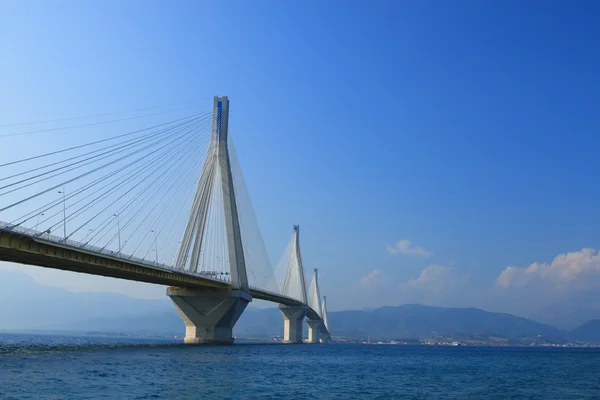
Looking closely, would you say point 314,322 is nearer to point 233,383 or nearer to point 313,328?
point 313,328

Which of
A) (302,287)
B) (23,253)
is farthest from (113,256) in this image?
(302,287)

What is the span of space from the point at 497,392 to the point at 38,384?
22.3 meters

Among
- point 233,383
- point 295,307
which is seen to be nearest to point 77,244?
point 233,383

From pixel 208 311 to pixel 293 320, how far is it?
2218 inches

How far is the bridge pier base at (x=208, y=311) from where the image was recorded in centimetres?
6775

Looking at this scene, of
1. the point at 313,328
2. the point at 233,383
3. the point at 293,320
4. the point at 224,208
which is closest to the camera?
the point at 233,383

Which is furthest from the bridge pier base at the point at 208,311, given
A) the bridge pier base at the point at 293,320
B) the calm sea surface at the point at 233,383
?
the bridge pier base at the point at 293,320

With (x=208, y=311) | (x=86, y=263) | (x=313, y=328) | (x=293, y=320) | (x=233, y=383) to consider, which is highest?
(x=86, y=263)

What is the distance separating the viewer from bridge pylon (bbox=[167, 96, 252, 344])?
196 feet

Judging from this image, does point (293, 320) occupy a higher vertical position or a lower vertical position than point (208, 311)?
lower

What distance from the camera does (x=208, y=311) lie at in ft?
227

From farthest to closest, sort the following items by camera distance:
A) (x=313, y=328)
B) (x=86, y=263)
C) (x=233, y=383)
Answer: (x=313, y=328)
(x=86, y=263)
(x=233, y=383)

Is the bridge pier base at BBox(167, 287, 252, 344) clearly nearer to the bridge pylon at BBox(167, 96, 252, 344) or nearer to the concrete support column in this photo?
the bridge pylon at BBox(167, 96, 252, 344)

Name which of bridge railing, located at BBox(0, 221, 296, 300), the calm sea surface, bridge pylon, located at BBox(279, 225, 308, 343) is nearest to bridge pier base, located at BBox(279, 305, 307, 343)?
bridge pylon, located at BBox(279, 225, 308, 343)
